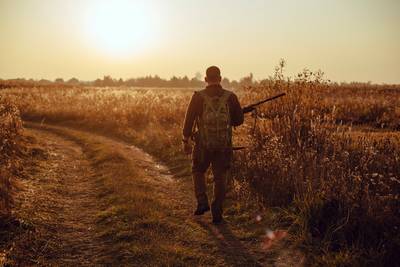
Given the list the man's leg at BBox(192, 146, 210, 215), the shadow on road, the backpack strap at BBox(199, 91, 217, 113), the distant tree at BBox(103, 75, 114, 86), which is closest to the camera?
the shadow on road

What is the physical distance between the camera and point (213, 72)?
6.75 meters

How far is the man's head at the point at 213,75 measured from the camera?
6.73 m

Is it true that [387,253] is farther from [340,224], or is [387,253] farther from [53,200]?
[53,200]

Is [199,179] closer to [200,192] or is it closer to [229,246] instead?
[200,192]

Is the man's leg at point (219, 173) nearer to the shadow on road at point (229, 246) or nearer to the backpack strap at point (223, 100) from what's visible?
the shadow on road at point (229, 246)

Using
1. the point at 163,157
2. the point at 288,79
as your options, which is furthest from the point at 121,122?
the point at 288,79

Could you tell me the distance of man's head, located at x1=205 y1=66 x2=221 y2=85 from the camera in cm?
673

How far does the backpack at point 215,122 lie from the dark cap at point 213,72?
31 cm

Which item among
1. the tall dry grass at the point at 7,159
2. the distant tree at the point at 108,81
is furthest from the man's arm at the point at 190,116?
the distant tree at the point at 108,81

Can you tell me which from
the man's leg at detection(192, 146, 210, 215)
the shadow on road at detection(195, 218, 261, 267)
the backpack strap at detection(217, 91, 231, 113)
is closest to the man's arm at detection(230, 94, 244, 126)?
the backpack strap at detection(217, 91, 231, 113)

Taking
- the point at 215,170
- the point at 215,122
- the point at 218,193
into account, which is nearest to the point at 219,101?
the point at 215,122

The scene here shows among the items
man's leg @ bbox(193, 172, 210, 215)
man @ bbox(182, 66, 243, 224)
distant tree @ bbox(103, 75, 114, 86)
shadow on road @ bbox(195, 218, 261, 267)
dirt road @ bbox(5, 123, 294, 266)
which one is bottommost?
shadow on road @ bbox(195, 218, 261, 267)

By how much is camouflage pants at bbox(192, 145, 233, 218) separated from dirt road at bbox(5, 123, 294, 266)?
400mm

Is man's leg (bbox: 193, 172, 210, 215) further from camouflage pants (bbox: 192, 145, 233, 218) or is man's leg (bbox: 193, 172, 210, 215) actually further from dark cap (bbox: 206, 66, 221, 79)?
dark cap (bbox: 206, 66, 221, 79)
